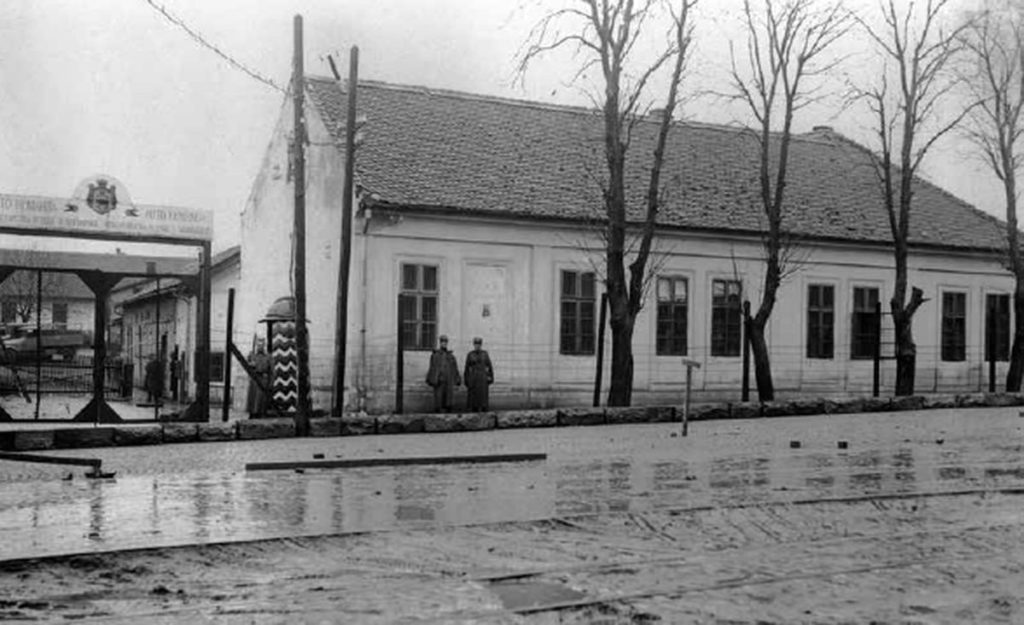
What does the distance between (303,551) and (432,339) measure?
20191 mm

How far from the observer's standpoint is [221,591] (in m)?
7.24

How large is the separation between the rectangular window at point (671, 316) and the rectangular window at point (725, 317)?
931 mm

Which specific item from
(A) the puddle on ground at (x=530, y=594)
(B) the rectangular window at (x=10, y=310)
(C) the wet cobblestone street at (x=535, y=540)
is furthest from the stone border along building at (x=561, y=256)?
(B) the rectangular window at (x=10, y=310)

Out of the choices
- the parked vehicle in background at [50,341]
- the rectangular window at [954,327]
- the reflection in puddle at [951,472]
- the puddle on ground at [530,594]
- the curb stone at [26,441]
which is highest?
the rectangular window at [954,327]

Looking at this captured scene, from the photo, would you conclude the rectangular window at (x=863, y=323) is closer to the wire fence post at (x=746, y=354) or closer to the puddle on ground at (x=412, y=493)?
the wire fence post at (x=746, y=354)

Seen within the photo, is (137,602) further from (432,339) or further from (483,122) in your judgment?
(483,122)

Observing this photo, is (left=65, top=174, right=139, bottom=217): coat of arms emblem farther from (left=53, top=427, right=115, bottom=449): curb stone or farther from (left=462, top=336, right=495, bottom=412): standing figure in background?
(left=462, top=336, right=495, bottom=412): standing figure in background

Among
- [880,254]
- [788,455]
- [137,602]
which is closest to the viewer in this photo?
[137,602]

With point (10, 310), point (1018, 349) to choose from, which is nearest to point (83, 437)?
point (1018, 349)

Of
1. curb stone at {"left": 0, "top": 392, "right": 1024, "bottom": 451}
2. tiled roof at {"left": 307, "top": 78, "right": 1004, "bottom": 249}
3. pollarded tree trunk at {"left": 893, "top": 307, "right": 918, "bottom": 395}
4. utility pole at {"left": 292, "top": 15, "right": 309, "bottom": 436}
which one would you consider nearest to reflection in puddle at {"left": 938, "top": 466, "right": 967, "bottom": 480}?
curb stone at {"left": 0, "top": 392, "right": 1024, "bottom": 451}

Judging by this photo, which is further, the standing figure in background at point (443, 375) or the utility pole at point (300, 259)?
the standing figure in background at point (443, 375)

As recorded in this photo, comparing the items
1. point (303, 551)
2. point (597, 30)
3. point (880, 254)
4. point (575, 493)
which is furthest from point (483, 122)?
point (303, 551)

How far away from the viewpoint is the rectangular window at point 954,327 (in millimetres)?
36719

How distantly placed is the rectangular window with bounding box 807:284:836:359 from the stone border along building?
2.1 inches
